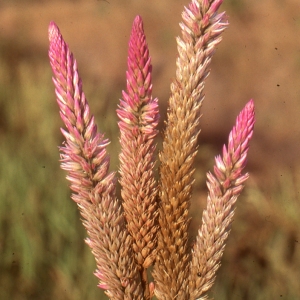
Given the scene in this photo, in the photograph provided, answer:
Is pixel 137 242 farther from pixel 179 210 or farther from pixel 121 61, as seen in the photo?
pixel 121 61

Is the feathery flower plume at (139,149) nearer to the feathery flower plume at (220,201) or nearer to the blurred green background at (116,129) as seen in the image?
the feathery flower plume at (220,201)

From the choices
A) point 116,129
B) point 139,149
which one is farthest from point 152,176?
point 116,129

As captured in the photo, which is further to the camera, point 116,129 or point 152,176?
point 116,129

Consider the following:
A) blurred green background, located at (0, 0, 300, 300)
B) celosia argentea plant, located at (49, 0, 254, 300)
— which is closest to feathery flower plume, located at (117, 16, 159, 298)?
celosia argentea plant, located at (49, 0, 254, 300)

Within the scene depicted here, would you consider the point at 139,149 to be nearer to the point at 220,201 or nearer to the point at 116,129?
the point at 220,201

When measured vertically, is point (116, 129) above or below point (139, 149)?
above

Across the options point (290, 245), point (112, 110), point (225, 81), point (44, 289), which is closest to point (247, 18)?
point (225, 81)
